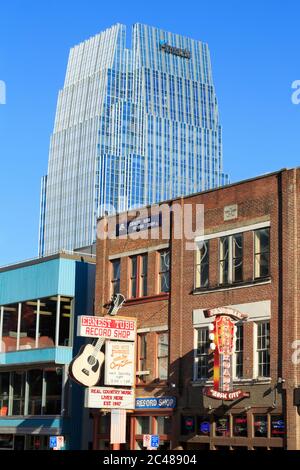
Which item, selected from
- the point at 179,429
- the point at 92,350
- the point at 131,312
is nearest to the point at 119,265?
the point at 131,312

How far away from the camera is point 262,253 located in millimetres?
34094

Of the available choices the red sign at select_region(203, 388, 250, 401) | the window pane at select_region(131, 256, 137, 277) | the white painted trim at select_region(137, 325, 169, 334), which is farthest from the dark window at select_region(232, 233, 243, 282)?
the window pane at select_region(131, 256, 137, 277)

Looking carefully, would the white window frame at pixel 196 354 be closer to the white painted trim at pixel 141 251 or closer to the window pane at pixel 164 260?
the window pane at pixel 164 260

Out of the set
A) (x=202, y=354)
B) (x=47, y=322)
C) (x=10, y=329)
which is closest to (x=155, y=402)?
(x=202, y=354)

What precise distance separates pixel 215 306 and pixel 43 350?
11.3m

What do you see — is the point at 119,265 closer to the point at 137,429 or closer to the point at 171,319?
the point at 171,319

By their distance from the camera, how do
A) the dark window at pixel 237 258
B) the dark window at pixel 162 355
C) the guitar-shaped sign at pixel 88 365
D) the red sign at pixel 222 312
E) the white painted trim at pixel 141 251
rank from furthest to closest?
the white painted trim at pixel 141 251 < the dark window at pixel 162 355 < the guitar-shaped sign at pixel 88 365 < the dark window at pixel 237 258 < the red sign at pixel 222 312

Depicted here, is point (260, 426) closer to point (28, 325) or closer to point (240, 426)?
point (240, 426)

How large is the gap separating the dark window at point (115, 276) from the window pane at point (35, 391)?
6571 millimetres

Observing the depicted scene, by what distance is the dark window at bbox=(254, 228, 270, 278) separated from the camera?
33875 mm

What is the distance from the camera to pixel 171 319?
3769 centimetres

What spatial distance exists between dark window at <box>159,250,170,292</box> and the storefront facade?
6.56 meters

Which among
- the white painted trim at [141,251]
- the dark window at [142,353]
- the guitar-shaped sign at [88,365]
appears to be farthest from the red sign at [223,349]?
the dark window at [142,353]

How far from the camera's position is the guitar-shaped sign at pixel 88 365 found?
36.4 meters
